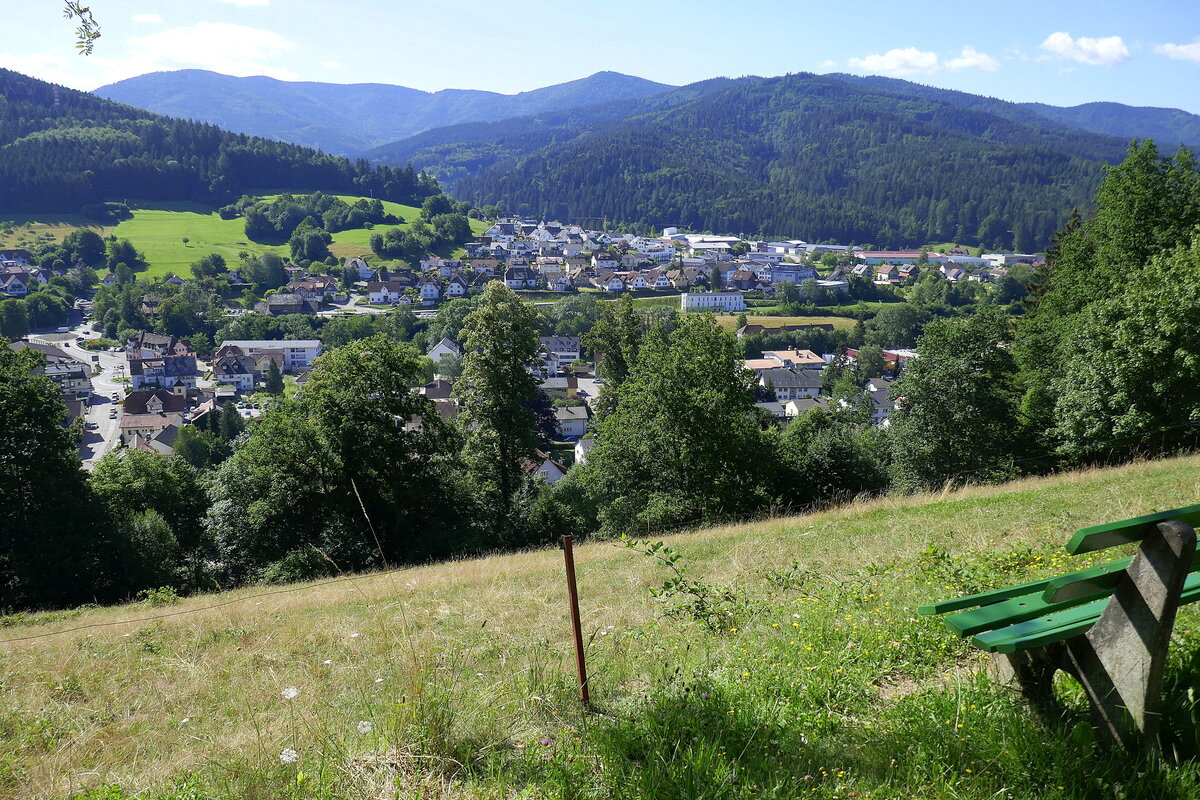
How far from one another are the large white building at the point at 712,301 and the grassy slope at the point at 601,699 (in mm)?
110818

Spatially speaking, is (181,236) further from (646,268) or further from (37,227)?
(646,268)

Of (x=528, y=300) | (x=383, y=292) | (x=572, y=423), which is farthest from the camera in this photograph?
(x=383, y=292)

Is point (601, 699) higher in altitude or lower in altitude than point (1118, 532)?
lower

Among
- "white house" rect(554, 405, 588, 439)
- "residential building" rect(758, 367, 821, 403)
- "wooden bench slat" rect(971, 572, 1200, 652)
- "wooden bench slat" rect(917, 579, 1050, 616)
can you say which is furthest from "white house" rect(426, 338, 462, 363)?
"wooden bench slat" rect(971, 572, 1200, 652)

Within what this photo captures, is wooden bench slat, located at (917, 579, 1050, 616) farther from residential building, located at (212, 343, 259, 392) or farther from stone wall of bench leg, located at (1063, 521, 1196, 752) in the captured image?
residential building, located at (212, 343, 259, 392)

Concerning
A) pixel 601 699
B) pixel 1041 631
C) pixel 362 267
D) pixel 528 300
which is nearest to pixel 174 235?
pixel 362 267

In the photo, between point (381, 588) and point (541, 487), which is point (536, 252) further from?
point (381, 588)

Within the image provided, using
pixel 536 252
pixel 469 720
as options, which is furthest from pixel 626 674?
pixel 536 252

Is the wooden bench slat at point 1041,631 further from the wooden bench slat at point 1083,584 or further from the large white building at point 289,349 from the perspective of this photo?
the large white building at point 289,349

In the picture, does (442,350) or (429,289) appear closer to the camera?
(442,350)

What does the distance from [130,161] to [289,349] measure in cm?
9233

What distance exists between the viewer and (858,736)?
10.7 ft

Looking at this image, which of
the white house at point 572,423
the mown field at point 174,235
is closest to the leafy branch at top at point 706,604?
the white house at point 572,423

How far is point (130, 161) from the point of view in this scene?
5763 inches
